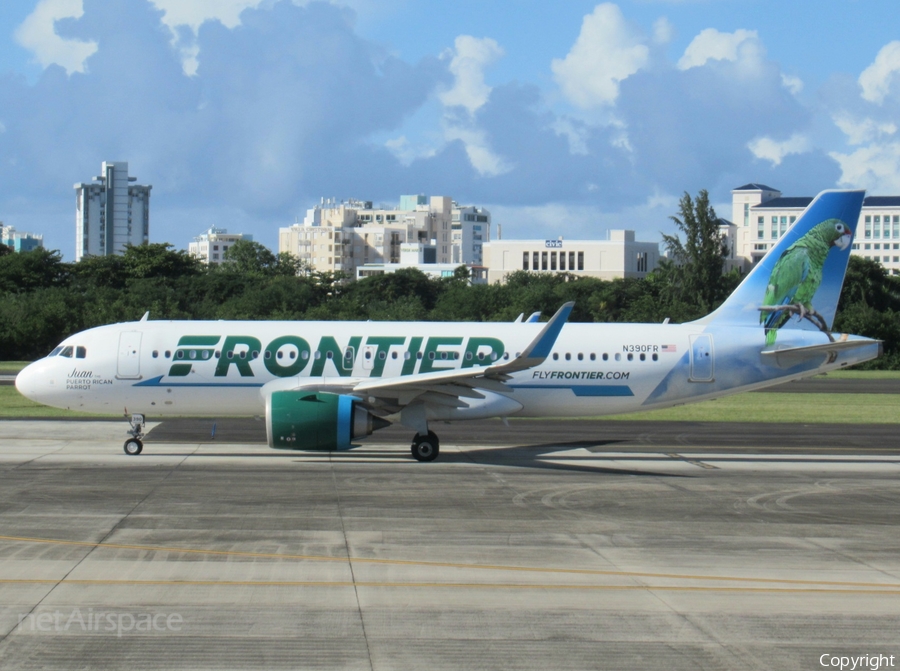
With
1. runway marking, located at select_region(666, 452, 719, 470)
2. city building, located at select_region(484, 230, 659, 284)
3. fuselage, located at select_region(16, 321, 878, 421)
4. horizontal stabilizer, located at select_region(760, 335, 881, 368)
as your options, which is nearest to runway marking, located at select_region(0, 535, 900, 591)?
fuselage, located at select_region(16, 321, 878, 421)

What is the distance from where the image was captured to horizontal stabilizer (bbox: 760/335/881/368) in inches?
1095

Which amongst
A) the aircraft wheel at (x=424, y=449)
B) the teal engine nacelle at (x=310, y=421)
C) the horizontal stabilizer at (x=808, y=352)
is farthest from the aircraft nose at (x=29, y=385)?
the horizontal stabilizer at (x=808, y=352)

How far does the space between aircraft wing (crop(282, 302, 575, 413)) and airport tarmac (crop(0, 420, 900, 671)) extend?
1649 millimetres

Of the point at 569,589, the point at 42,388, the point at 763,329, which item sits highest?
the point at 763,329

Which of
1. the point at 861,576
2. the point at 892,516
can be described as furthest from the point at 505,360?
the point at 861,576

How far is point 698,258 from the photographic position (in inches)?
3883

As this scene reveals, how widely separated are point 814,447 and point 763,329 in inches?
177

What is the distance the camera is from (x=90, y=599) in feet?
40.9

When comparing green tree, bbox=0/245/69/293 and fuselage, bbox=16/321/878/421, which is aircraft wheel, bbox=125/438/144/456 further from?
green tree, bbox=0/245/69/293

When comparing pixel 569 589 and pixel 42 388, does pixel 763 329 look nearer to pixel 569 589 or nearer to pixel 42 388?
pixel 569 589

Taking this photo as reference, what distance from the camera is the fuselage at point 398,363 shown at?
26891 millimetres

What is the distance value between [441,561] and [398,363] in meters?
12.9

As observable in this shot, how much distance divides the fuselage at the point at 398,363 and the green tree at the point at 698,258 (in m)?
69.1

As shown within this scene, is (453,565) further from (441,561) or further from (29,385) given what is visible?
(29,385)
